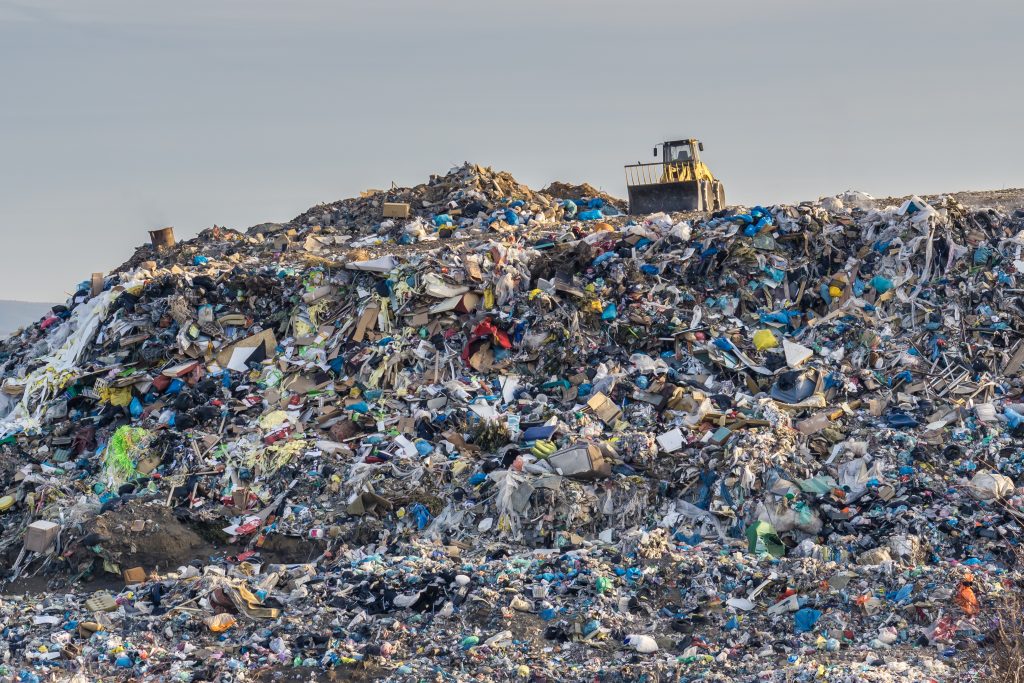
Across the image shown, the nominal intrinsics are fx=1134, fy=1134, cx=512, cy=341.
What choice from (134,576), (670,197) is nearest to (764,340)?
(670,197)

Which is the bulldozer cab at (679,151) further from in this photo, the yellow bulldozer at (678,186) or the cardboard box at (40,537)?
the cardboard box at (40,537)

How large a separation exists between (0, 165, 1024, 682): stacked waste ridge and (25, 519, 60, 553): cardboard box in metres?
0.06

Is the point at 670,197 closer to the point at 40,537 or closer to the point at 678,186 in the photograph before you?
the point at 678,186

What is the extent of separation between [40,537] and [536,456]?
188 inches

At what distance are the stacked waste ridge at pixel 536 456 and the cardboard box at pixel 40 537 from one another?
0.06 m

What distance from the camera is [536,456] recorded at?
11.3 m

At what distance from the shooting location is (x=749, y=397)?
1214cm

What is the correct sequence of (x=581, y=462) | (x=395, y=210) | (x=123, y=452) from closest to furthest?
1. (x=581, y=462)
2. (x=123, y=452)
3. (x=395, y=210)

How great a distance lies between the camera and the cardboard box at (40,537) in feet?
35.1

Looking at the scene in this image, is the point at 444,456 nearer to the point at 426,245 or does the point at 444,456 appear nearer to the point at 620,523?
the point at 620,523

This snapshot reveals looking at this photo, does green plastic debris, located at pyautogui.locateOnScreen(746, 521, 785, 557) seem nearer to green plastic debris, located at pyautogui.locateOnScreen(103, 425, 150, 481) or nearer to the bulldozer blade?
green plastic debris, located at pyautogui.locateOnScreen(103, 425, 150, 481)

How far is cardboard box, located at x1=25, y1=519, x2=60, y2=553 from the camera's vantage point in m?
10.7

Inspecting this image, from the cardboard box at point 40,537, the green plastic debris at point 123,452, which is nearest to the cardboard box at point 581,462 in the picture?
the green plastic debris at point 123,452

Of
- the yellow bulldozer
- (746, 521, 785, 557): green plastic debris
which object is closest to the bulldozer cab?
the yellow bulldozer
